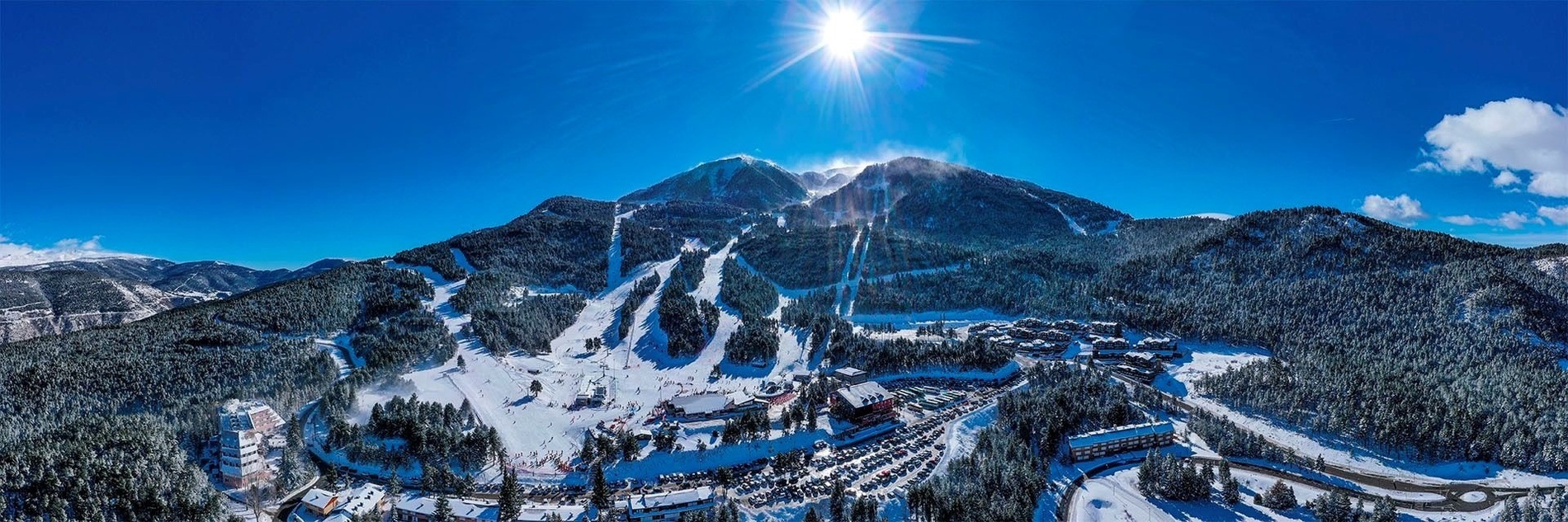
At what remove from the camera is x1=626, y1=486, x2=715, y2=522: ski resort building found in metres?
58.8

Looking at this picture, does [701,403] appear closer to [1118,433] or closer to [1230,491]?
[1118,433]

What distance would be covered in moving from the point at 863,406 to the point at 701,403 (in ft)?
79.9

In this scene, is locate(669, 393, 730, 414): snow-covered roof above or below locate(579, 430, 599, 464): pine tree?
above

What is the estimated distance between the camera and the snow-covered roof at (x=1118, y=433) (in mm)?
71938

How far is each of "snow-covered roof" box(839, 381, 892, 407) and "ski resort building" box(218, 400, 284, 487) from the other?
71242mm

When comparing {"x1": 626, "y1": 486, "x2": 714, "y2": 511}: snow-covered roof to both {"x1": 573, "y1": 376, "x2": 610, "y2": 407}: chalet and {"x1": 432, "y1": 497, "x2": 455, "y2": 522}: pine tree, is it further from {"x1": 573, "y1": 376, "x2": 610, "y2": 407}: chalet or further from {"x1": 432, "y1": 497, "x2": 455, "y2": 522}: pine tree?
{"x1": 573, "y1": 376, "x2": 610, "y2": 407}: chalet

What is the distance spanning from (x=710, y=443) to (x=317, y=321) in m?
105

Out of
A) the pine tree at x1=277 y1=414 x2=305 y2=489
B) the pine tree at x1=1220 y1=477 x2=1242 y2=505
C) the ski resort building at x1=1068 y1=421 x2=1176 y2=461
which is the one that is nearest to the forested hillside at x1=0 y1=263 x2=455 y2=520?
the pine tree at x1=277 y1=414 x2=305 y2=489

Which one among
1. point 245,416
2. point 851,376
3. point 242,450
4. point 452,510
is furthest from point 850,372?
point 245,416

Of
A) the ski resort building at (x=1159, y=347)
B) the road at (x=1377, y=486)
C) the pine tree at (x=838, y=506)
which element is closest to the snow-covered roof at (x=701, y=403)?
the pine tree at (x=838, y=506)

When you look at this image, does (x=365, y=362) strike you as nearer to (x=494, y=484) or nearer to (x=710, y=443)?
(x=494, y=484)

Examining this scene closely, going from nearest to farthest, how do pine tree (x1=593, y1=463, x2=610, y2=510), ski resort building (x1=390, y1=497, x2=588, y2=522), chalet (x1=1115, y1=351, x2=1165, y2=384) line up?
ski resort building (x1=390, y1=497, x2=588, y2=522) < pine tree (x1=593, y1=463, x2=610, y2=510) < chalet (x1=1115, y1=351, x2=1165, y2=384)

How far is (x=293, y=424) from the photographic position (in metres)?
73.8

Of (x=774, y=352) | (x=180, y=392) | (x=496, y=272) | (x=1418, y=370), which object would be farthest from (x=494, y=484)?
(x=1418, y=370)
